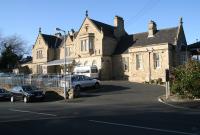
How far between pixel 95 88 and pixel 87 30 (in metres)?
20.8

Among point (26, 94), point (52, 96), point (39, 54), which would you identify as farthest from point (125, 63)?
point (26, 94)

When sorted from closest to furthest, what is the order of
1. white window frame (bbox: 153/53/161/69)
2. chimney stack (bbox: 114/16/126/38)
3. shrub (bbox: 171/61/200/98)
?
shrub (bbox: 171/61/200/98)
white window frame (bbox: 153/53/161/69)
chimney stack (bbox: 114/16/126/38)

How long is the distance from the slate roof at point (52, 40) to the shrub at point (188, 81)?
1735 inches

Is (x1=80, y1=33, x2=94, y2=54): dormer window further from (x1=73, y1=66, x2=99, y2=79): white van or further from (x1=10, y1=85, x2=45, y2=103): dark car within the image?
(x1=10, y1=85, x2=45, y2=103): dark car

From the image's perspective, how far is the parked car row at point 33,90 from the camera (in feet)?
112

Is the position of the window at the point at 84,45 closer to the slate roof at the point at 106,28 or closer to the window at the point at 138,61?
the slate roof at the point at 106,28

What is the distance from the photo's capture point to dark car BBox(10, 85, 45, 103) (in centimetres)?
3397

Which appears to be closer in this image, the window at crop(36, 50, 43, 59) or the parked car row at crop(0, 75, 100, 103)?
the parked car row at crop(0, 75, 100, 103)

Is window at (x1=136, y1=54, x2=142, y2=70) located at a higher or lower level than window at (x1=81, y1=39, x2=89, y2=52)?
lower

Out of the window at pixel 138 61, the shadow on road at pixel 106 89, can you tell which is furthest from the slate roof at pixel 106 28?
the shadow on road at pixel 106 89

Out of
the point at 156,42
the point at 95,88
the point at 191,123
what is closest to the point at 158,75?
the point at 156,42

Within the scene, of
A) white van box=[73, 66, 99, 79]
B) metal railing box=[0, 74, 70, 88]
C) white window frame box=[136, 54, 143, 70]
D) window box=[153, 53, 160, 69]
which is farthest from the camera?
white window frame box=[136, 54, 143, 70]

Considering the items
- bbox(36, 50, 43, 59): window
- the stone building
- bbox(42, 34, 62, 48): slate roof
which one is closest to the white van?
the stone building

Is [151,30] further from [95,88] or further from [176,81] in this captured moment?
[176,81]
